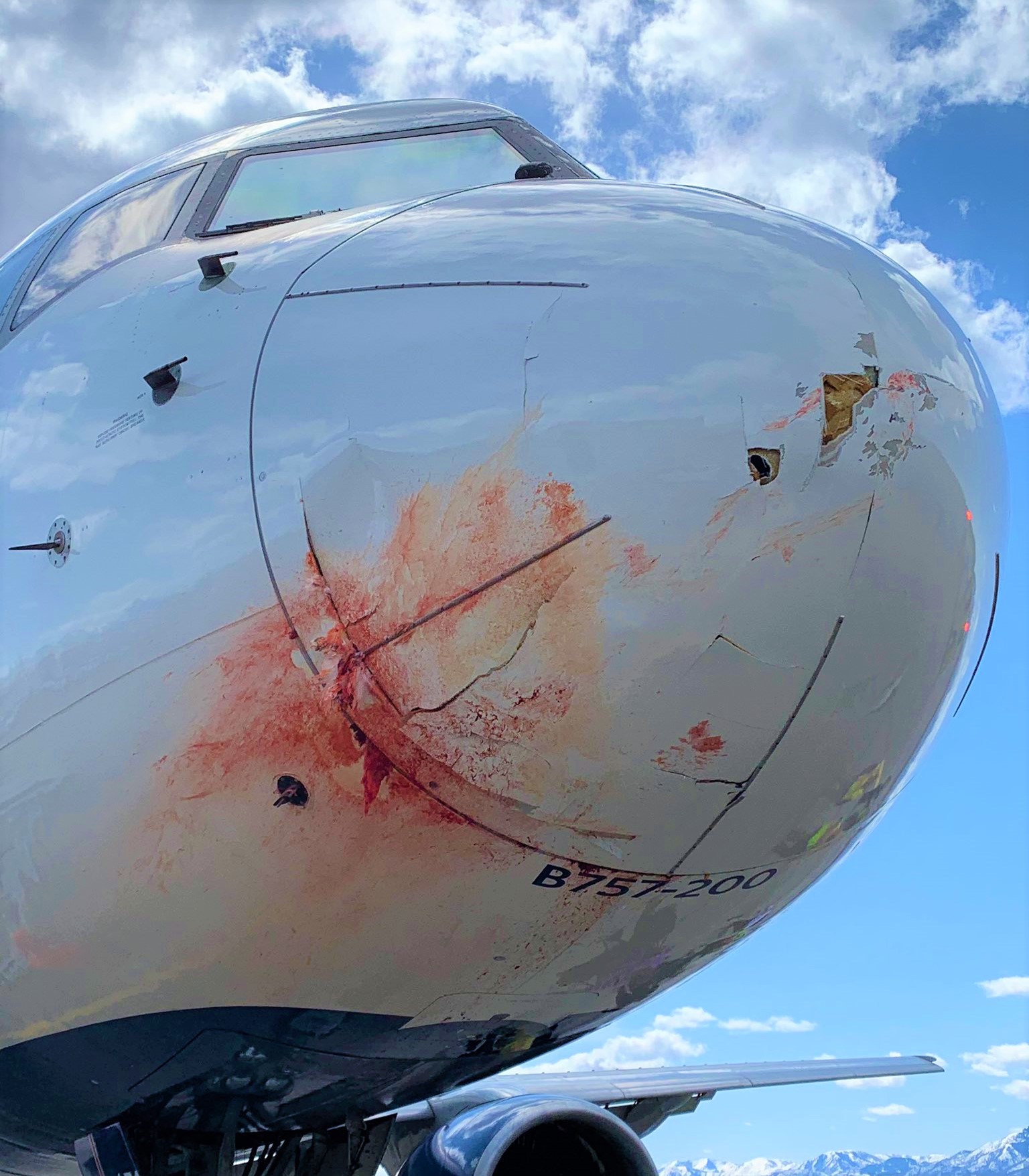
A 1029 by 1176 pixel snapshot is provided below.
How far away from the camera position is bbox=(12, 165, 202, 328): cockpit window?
5.63m

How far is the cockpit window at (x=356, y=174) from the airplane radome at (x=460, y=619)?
0.70 m

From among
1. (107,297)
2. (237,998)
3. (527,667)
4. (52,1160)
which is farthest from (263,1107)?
(107,297)

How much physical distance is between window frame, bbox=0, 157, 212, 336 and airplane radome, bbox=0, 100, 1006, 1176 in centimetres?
78

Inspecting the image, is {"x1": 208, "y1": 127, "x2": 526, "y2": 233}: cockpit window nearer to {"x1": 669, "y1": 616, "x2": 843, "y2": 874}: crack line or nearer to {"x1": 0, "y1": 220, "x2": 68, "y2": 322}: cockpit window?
{"x1": 0, "y1": 220, "x2": 68, "y2": 322}: cockpit window

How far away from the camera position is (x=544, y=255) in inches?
154

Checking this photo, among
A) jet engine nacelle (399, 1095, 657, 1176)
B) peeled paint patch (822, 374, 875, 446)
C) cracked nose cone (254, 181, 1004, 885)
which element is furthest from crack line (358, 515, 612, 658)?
jet engine nacelle (399, 1095, 657, 1176)

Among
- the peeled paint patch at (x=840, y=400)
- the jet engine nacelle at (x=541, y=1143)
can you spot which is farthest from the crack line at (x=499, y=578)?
the jet engine nacelle at (x=541, y=1143)

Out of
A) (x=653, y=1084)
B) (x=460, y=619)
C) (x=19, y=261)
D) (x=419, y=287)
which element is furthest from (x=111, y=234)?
(x=653, y=1084)

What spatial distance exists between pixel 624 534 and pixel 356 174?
2.80m

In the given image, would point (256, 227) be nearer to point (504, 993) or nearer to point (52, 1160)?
point (504, 993)

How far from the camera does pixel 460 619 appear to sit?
3520 millimetres

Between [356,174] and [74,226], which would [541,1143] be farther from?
[74,226]

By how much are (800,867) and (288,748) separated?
1630 mm

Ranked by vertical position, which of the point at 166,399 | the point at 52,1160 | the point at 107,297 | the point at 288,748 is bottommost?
the point at 52,1160
